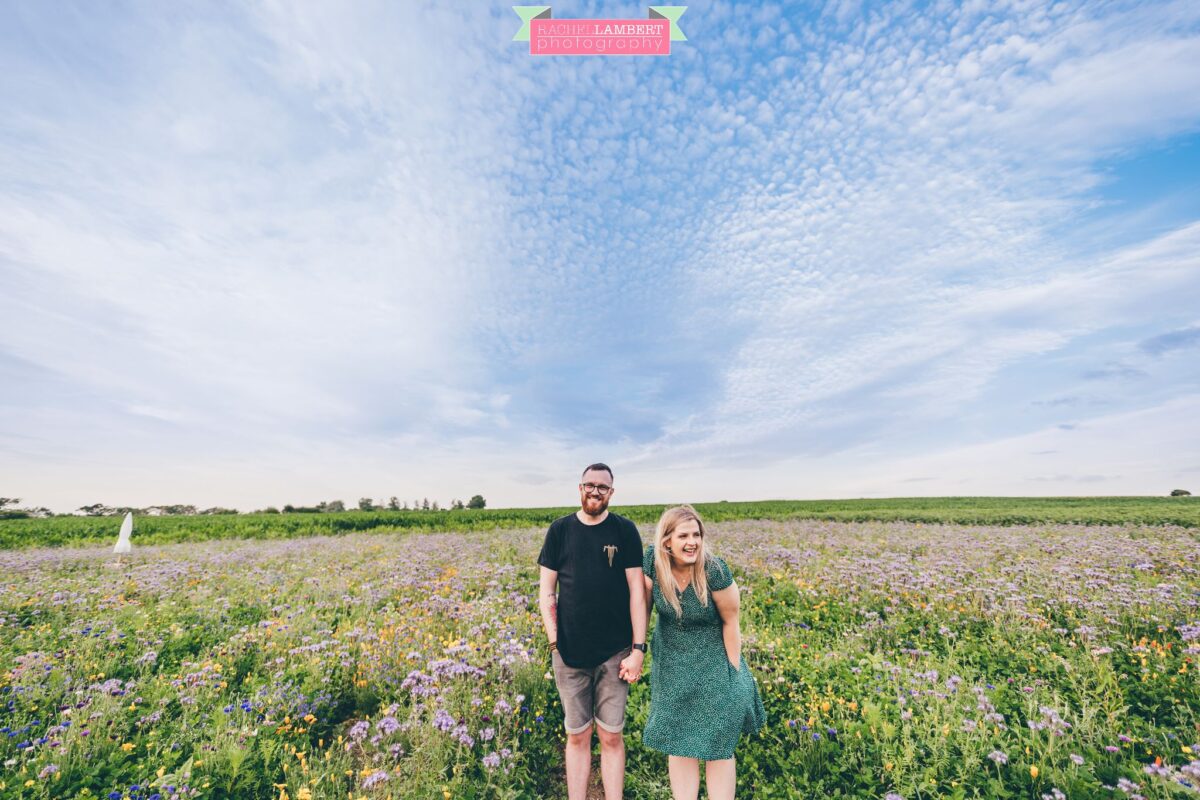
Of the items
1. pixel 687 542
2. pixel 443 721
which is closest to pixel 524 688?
pixel 443 721

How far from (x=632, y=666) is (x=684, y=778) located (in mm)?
902

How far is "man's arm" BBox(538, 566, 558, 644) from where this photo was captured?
397 cm

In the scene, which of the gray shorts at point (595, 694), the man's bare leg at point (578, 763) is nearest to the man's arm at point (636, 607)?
the gray shorts at point (595, 694)

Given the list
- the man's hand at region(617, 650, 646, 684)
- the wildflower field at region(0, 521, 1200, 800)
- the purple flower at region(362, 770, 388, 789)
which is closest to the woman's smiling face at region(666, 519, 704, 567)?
the man's hand at region(617, 650, 646, 684)

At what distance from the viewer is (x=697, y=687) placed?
373cm

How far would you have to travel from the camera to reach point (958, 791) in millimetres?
3910

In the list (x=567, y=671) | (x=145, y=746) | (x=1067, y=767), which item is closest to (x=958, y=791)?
(x=1067, y=767)

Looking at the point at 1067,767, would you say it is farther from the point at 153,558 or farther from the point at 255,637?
the point at 153,558

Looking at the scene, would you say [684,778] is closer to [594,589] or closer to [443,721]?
[594,589]

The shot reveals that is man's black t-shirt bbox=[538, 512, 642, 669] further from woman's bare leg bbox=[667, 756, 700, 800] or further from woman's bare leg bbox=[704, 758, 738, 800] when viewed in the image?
woman's bare leg bbox=[704, 758, 738, 800]

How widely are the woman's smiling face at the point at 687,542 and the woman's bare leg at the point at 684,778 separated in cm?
144

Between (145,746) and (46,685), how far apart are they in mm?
2327

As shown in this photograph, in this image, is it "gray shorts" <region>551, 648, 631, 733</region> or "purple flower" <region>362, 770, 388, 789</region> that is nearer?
"gray shorts" <region>551, 648, 631, 733</region>

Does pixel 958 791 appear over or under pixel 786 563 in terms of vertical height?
under
